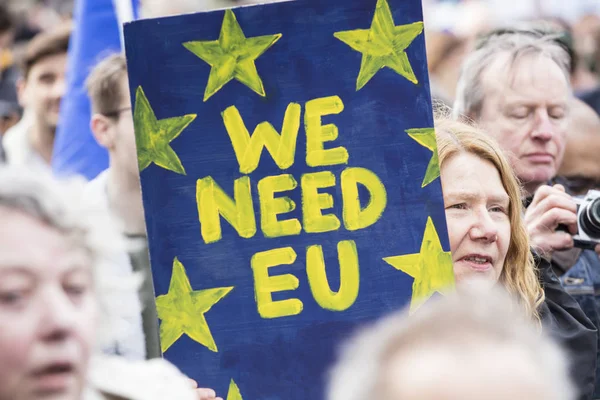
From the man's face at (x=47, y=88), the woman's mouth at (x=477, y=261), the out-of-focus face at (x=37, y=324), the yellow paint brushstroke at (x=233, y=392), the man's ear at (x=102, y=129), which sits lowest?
the yellow paint brushstroke at (x=233, y=392)

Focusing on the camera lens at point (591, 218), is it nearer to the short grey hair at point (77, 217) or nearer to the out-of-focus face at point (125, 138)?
the out-of-focus face at point (125, 138)

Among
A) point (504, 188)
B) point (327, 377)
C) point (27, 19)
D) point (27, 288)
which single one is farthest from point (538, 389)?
point (27, 19)

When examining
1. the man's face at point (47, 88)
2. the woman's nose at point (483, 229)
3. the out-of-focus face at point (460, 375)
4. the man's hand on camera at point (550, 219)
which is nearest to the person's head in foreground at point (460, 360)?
the out-of-focus face at point (460, 375)

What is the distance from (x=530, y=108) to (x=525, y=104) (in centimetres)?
2

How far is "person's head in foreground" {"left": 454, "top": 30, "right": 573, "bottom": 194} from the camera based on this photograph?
3709mm

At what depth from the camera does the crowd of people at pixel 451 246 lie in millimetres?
1121

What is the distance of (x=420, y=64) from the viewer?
2.53 m

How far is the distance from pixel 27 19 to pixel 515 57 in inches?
234

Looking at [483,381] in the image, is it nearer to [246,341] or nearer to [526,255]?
[246,341]

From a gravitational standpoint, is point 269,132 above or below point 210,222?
above

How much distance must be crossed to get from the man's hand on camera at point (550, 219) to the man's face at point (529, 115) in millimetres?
254

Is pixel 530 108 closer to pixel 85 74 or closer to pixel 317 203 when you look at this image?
pixel 317 203

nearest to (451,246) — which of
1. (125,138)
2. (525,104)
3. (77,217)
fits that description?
(525,104)

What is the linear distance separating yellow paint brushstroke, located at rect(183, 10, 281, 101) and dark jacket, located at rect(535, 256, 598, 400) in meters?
1.11
